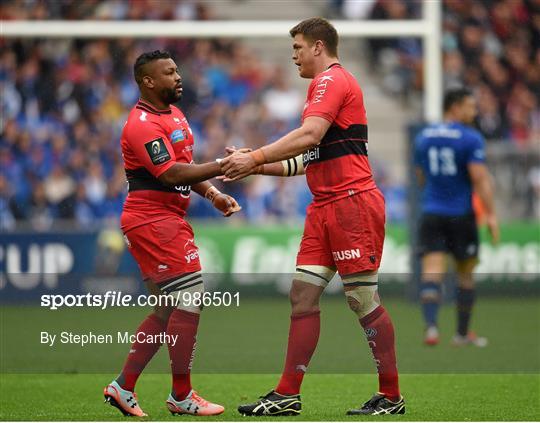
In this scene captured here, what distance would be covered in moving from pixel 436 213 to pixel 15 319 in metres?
4.62

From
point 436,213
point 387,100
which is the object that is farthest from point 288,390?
point 387,100

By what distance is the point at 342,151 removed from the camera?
23.8 feet

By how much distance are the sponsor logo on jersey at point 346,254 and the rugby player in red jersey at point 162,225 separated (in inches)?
29.5

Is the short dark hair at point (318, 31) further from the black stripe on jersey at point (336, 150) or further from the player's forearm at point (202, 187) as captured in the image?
the player's forearm at point (202, 187)

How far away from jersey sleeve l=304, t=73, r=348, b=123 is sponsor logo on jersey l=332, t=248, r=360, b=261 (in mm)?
747

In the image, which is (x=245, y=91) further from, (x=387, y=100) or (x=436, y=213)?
(x=436, y=213)

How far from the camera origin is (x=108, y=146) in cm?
1739

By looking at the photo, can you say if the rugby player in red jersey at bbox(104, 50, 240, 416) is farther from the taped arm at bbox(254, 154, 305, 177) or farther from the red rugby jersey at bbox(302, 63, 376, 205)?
the red rugby jersey at bbox(302, 63, 376, 205)

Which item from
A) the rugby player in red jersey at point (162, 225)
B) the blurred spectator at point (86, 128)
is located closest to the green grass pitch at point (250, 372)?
the rugby player in red jersey at point (162, 225)

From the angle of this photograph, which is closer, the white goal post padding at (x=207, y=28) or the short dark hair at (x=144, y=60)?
the short dark hair at (x=144, y=60)

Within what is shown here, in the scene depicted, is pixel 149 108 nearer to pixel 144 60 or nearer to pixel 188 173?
pixel 144 60

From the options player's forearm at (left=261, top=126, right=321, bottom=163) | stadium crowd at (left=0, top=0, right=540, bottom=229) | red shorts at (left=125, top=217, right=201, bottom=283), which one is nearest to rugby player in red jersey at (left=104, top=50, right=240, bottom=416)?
red shorts at (left=125, top=217, right=201, bottom=283)

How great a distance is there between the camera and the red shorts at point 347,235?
23.4ft

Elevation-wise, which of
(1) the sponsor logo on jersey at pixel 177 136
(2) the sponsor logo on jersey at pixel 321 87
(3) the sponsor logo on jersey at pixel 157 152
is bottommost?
(3) the sponsor logo on jersey at pixel 157 152
